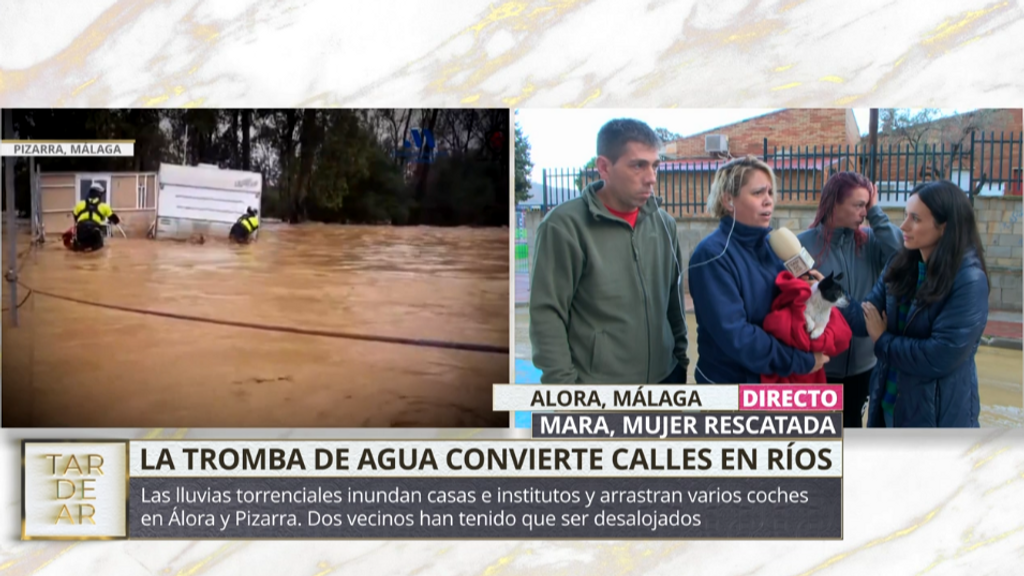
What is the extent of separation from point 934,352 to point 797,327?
684 mm

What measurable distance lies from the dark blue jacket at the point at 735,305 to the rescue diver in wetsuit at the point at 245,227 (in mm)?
2185

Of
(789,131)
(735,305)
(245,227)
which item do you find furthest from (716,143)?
(245,227)

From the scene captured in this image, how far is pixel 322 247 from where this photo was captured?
4469 mm

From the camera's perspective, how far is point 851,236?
4.41 meters

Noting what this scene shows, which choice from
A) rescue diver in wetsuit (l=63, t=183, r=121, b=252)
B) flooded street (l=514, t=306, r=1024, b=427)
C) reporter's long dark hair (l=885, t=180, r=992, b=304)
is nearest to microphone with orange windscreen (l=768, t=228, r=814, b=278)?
reporter's long dark hair (l=885, t=180, r=992, b=304)

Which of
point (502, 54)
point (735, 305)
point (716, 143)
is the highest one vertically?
point (502, 54)

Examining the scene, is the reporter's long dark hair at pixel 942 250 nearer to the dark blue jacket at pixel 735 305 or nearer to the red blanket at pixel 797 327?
the red blanket at pixel 797 327

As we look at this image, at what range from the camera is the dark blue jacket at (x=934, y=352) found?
4.37 meters

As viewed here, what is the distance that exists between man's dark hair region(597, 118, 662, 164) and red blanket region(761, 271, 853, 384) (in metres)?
0.93

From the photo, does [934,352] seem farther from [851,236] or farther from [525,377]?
[525,377]

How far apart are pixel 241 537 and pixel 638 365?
2.15m

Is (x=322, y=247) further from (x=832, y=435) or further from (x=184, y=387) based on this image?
(x=832, y=435)

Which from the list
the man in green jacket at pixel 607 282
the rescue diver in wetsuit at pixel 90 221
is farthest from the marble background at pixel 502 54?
the rescue diver in wetsuit at pixel 90 221

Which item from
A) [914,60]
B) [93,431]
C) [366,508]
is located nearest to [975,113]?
[914,60]
